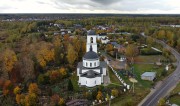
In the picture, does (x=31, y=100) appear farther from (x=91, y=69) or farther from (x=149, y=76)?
(x=149, y=76)

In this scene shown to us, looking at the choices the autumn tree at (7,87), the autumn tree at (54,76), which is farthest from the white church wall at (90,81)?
the autumn tree at (7,87)

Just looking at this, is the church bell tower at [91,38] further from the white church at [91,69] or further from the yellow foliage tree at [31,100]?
the yellow foliage tree at [31,100]

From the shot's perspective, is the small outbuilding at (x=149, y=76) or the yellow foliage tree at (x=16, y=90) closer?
the yellow foliage tree at (x=16, y=90)

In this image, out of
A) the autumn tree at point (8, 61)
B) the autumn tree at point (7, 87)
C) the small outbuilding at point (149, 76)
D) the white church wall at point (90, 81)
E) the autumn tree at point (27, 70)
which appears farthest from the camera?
the small outbuilding at point (149, 76)

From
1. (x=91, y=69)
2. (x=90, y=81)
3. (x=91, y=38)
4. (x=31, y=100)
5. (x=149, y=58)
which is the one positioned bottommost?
(x=149, y=58)

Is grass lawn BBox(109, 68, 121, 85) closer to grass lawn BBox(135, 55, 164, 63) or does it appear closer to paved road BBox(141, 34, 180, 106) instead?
paved road BBox(141, 34, 180, 106)

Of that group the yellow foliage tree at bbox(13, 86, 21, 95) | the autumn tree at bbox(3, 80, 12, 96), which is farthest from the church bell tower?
the autumn tree at bbox(3, 80, 12, 96)

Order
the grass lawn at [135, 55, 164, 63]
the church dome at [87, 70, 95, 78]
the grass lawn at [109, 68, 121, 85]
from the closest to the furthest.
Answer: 1. the church dome at [87, 70, 95, 78]
2. the grass lawn at [109, 68, 121, 85]
3. the grass lawn at [135, 55, 164, 63]

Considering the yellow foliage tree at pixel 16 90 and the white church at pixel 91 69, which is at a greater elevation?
the white church at pixel 91 69

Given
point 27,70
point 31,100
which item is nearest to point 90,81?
point 31,100
